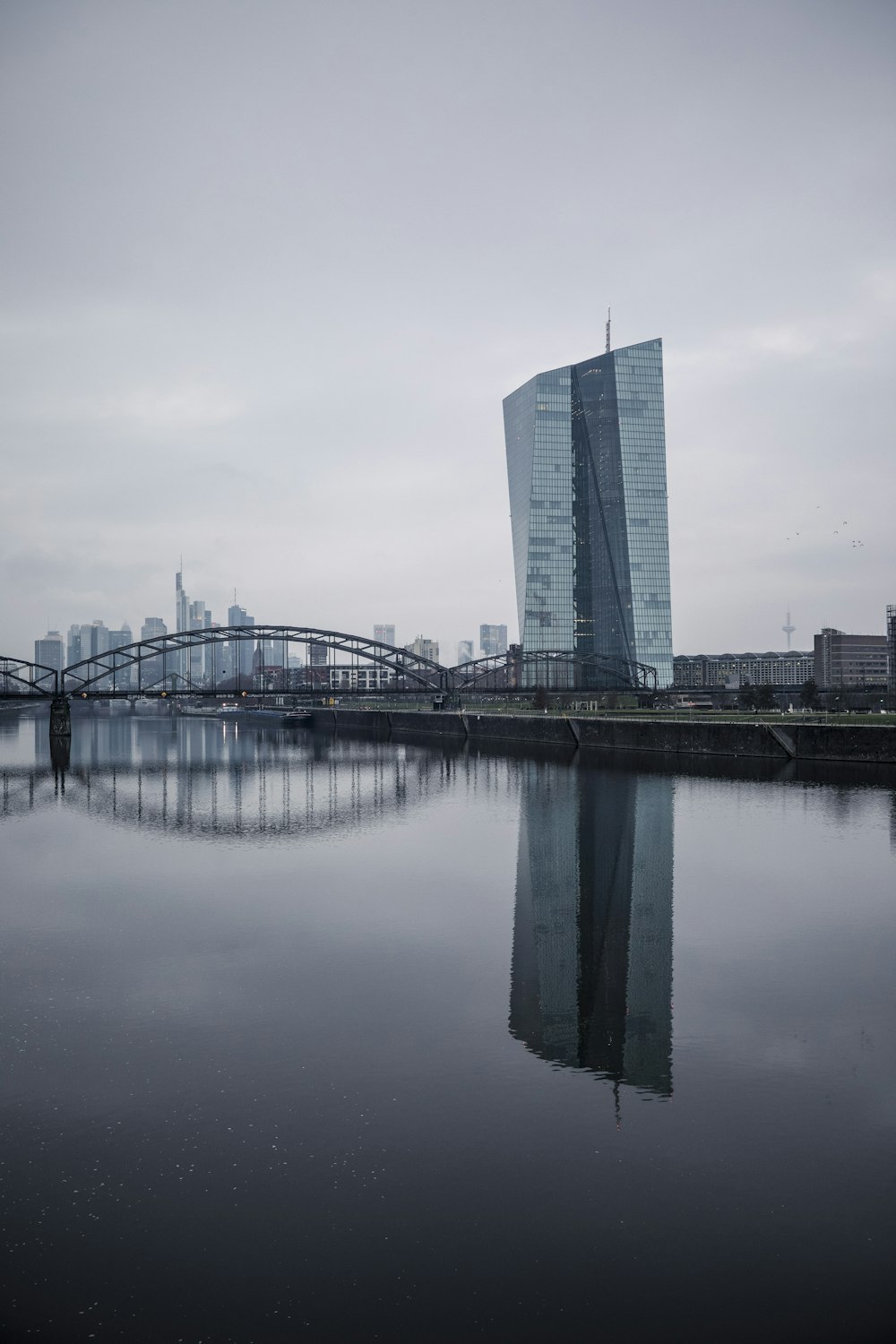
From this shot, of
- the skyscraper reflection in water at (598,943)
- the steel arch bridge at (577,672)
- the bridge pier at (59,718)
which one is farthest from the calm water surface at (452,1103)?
the steel arch bridge at (577,672)

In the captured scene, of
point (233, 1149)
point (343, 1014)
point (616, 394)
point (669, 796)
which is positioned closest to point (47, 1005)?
point (343, 1014)

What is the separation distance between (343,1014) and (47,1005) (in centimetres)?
486

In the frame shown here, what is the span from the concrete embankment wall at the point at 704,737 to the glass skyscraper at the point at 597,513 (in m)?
82.8

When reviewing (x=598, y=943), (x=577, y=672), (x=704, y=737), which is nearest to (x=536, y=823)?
(x=598, y=943)

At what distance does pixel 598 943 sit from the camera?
18375mm

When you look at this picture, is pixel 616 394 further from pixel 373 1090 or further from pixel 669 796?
pixel 373 1090

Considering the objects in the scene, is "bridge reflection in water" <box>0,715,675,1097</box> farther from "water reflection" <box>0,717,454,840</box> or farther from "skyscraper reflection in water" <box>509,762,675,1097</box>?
"water reflection" <box>0,717,454,840</box>

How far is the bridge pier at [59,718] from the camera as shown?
102 m

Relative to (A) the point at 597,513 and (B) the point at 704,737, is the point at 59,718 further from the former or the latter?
(A) the point at 597,513

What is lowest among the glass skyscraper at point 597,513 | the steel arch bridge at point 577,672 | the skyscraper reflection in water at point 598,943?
the skyscraper reflection in water at point 598,943

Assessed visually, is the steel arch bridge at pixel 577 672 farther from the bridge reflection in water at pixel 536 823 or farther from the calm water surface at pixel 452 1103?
the calm water surface at pixel 452 1103

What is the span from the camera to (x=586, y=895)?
2270cm

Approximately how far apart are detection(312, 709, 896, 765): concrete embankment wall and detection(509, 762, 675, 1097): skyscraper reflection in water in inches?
827

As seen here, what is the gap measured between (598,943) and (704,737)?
4483 centimetres
